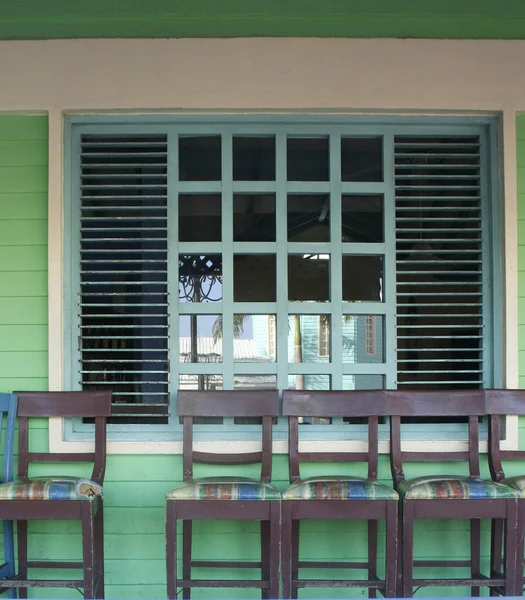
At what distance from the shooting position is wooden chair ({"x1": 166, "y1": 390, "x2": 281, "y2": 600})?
2.33 metres

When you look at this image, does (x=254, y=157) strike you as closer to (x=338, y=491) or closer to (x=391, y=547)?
(x=338, y=491)

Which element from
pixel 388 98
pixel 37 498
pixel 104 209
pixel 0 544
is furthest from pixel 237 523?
pixel 388 98

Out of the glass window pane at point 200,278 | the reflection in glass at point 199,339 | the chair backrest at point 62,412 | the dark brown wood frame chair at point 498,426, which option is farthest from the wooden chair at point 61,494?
the dark brown wood frame chair at point 498,426

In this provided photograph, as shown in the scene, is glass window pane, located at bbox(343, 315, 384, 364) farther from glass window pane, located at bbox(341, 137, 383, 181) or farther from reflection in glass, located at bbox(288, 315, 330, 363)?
glass window pane, located at bbox(341, 137, 383, 181)

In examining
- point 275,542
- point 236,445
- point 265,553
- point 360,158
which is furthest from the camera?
point 360,158

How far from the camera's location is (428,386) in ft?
9.73

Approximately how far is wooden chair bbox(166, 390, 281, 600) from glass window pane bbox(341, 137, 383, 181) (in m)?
1.17

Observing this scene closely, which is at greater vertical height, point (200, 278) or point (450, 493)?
point (200, 278)

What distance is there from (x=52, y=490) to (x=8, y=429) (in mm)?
464

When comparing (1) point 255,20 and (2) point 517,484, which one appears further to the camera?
(1) point 255,20

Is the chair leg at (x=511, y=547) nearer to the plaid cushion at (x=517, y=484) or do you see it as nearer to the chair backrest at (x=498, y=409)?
the plaid cushion at (x=517, y=484)

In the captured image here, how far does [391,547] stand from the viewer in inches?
91.5

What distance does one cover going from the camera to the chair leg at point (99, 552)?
2596 mm

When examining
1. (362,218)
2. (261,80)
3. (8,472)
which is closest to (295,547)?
(8,472)
